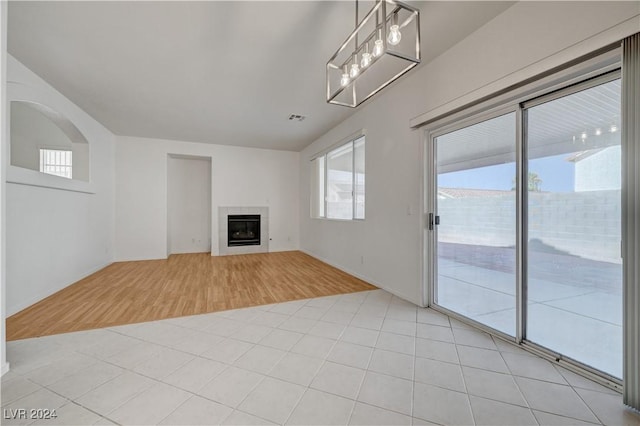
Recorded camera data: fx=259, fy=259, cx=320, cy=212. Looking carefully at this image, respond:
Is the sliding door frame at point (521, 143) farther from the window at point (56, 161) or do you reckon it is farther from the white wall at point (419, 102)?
the window at point (56, 161)

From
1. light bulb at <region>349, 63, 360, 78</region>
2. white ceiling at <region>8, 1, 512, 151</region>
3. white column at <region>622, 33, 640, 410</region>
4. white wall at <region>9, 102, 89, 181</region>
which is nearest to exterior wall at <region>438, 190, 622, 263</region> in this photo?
white column at <region>622, 33, 640, 410</region>

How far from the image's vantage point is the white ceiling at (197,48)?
2105 millimetres

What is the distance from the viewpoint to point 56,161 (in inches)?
174

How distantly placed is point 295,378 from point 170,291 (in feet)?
8.86

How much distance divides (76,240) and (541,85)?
20.0 feet

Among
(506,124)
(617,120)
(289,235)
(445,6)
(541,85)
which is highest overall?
(445,6)

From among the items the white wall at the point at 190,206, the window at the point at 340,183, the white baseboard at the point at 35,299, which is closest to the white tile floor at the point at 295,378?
the white baseboard at the point at 35,299

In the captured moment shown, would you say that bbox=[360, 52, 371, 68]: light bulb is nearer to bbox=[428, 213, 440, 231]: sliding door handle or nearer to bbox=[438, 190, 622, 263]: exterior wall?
bbox=[438, 190, 622, 263]: exterior wall

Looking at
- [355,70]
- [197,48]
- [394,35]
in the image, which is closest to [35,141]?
[197,48]

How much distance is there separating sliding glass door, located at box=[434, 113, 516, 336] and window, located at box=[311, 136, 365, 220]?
5.51ft

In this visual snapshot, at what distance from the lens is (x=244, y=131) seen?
5.45 m

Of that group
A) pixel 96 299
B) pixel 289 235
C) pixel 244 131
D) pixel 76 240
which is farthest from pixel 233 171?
pixel 96 299

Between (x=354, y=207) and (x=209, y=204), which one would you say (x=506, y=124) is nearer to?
(x=354, y=207)

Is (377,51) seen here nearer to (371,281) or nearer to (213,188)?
(371,281)
